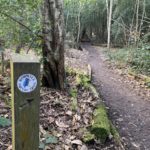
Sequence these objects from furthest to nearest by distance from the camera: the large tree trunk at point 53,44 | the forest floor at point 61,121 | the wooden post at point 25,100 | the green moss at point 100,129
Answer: the large tree trunk at point 53,44 → the green moss at point 100,129 → the forest floor at point 61,121 → the wooden post at point 25,100

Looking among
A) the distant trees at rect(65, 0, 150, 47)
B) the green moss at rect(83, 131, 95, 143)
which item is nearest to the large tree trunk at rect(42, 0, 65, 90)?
the green moss at rect(83, 131, 95, 143)

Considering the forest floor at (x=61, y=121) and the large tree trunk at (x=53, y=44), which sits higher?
the large tree trunk at (x=53, y=44)

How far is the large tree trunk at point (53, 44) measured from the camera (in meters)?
6.25

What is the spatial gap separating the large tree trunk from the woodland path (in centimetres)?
163

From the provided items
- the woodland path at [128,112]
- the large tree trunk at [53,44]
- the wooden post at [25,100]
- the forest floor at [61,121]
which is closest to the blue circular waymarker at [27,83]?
the wooden post at [25,100]

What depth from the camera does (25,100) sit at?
85.7 inches

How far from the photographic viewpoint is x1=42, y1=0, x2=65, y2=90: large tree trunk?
6.25m

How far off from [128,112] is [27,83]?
539 centimetres

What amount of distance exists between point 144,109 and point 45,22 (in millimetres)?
3530

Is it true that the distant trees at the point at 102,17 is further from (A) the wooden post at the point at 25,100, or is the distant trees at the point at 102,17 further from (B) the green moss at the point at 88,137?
(A) the wooden post at the point at 25,100

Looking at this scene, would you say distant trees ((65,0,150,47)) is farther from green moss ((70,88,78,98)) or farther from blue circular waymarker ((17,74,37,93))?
blue circular waymarker ((17,74,37,93))

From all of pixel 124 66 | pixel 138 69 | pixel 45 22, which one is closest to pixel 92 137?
pixel 45 22

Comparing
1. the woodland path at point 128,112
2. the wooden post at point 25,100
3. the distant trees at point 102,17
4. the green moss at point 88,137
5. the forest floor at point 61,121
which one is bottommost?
the woodland path at point 128,112

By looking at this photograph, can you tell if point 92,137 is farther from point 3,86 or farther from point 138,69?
point 138,69
